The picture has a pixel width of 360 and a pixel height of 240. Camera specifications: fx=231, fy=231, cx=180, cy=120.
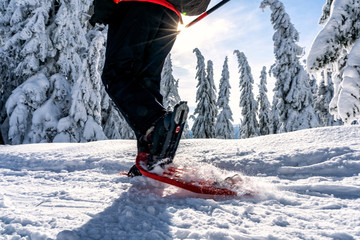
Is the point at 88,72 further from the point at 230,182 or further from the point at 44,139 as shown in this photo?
the point at 230,182

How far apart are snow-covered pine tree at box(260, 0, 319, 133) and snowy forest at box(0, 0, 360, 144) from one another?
6 cm

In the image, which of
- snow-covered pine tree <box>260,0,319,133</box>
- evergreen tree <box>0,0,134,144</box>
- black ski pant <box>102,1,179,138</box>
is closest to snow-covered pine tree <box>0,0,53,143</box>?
evergreen tree <box>0,0,134,144</box>

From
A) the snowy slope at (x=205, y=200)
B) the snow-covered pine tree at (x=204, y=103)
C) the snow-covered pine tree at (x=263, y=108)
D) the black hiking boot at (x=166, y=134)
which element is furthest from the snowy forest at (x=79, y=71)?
the snow-covered pine tree at (x=204, y=103)

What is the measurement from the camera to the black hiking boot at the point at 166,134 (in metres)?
1.64

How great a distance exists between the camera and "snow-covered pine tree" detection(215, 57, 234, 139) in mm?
26500

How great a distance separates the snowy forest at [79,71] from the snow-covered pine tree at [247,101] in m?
6.00

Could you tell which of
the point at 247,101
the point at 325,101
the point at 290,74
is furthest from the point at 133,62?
the point at 247,101

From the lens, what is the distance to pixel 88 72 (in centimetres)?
1217

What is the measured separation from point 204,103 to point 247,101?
5.48 m

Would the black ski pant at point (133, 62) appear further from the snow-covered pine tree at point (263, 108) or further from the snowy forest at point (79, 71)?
the snow-covered pine tree at point (263, 108)

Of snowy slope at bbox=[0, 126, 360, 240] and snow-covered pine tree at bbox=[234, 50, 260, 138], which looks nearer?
snowy slope at bbox=[0, 126, 360, 240]

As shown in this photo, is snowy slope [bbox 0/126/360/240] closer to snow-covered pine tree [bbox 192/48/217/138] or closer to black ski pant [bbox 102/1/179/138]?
black ski pant [bbox 102/1/179/138]

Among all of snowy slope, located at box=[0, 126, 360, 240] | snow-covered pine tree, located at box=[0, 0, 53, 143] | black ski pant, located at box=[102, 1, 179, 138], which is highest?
snow-covered pine tree, located at box=[0, 0, 53, 143]

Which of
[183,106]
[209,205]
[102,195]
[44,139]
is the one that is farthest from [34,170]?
[44,139]
